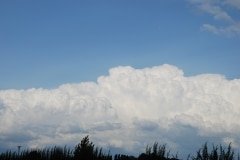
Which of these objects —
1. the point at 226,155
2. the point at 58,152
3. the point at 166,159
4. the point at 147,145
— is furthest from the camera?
the point at 58,152

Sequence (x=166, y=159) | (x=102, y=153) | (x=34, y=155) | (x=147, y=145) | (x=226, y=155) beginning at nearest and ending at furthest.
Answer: (x=226, y=155)
(x=166, y=159)
(x=147, y=145)
(x=102, y=153)
(x=34, y=155)

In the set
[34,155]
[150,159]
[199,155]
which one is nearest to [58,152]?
[34,155]

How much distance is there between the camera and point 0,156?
52.1 meters

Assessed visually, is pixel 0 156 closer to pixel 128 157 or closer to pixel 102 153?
pixel 102 153

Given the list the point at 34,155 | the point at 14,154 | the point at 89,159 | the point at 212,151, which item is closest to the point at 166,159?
the point at 212,151

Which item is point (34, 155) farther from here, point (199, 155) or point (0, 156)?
point (199, 155)

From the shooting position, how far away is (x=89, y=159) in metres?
30.3

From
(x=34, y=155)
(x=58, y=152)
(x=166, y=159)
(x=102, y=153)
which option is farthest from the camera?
(x=58, y=152)

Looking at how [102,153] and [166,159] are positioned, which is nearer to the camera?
[166,159]

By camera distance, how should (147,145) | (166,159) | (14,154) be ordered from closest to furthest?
(166,159), (147,145), (14,154)

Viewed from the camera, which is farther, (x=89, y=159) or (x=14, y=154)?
(x=14, y=154)

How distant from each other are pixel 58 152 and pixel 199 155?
85.0 feet

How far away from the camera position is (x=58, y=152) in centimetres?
4256

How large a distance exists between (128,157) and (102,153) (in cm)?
730
